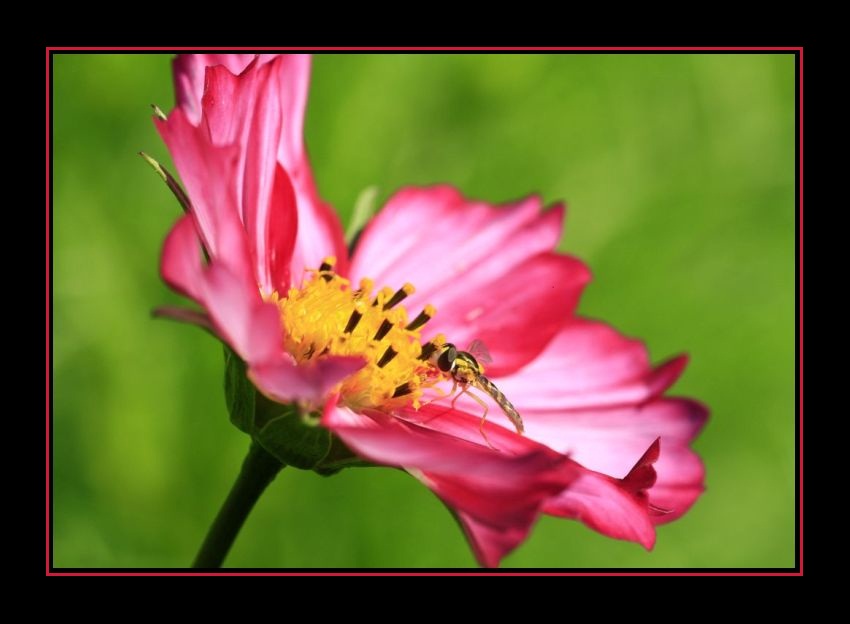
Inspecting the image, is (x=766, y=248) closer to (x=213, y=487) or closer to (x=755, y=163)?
(x=755, y=163)

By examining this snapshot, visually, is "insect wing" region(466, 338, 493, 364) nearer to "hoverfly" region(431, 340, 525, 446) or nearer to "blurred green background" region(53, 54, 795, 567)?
"hoverfly" region(431, 340, 525, 446)

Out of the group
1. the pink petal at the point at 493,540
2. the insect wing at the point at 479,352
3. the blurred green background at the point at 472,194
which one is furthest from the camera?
the blurred green background at the point at 472,194

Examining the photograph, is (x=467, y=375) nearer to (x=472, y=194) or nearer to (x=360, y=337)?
(x=360, y=337)

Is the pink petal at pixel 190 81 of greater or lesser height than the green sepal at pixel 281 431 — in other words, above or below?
above

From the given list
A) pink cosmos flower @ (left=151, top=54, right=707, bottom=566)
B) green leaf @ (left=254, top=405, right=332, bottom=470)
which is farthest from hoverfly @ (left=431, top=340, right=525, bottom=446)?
green leaf @ (left=254, top=405, right=332, bottom=470)

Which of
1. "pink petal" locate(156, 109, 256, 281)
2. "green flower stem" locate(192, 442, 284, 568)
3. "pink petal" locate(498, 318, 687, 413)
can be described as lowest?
"green flower stem" locate(192, 442, 284, 568)

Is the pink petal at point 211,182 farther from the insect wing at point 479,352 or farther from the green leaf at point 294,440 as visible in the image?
the insect wing at point 479,352

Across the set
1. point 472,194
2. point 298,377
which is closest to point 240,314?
point 298,377

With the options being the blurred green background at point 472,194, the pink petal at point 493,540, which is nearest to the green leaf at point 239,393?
A: the pink petal at point 493,540
